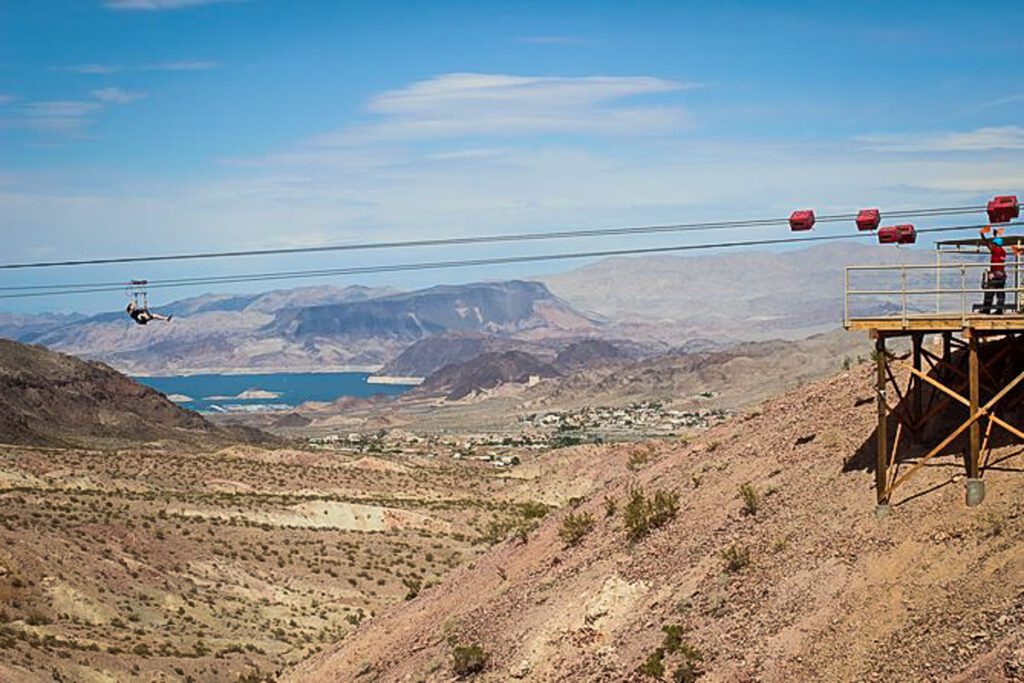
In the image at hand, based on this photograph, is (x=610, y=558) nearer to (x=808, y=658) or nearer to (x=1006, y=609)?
(x=808, y=658)

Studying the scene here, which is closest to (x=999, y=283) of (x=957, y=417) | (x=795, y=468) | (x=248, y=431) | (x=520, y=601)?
(x=957, y=417)

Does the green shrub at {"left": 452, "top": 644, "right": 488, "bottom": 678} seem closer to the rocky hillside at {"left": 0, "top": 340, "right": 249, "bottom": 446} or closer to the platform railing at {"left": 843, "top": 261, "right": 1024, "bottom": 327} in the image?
the platform railing at {"left": 843, "top": 261, "right": 1024, "bottom": 327}

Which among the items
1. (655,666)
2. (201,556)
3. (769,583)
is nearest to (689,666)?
(655,666)

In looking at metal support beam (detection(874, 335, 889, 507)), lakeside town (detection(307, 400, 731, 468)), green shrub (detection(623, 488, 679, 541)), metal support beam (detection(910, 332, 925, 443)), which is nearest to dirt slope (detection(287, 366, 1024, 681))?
green shrub (detection(623, 488, 679, 541))

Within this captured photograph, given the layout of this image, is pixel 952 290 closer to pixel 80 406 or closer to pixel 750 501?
pixel 750 501

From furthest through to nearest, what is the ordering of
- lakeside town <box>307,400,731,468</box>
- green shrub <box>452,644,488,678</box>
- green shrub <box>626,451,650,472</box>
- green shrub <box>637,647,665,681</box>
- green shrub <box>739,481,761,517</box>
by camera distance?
lakeside town <box>307,400,731,468</box> < green shrub <box>626,451,650,472</box> < green shrub <box>739,481,761,517</box> < green shrub <box>452,644,488,678</box> < green shrub <box>637,647,665,681</box>

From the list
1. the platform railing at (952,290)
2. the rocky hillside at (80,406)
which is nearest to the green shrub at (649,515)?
the platform railing at (952,290)

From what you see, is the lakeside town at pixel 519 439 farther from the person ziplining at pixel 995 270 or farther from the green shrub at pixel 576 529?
the person ziplining at pixel 995 270
